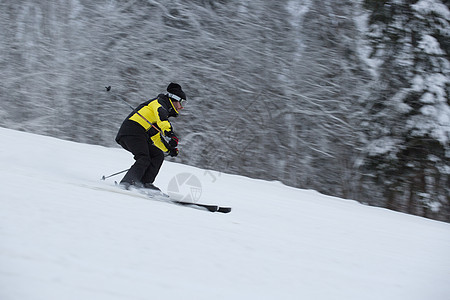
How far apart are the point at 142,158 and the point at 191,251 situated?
2.41m

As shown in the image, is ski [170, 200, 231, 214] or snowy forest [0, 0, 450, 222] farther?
snowy forest [0, 0, 450, 222]

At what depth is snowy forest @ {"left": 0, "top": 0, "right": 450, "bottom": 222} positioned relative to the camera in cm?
1270

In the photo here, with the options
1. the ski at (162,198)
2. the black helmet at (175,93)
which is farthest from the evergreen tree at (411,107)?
the ski at (162,198)

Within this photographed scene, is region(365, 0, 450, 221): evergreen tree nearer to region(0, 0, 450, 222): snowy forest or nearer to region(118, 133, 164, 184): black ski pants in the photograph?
region(0, 0, 450, 222): snowy forest

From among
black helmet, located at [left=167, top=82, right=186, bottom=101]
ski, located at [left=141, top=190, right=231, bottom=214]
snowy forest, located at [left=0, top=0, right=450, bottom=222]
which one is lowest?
snowy forest, located at [left=0, top=0, right=450, bottom=222]

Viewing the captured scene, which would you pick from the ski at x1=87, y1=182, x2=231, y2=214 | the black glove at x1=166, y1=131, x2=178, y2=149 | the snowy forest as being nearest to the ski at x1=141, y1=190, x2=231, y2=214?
the ski at x1=87, y1=182, x2=231, y2=214

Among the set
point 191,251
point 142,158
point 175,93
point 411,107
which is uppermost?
point 191,251

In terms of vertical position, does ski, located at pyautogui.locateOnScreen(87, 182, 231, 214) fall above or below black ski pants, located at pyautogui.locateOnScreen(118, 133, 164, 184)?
below

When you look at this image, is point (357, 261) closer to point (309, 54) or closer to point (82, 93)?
point (309, 54)

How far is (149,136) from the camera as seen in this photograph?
18.0 feet

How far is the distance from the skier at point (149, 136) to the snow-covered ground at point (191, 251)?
60 centimetres

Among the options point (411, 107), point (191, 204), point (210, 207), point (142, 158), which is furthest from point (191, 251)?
point (411, 107)

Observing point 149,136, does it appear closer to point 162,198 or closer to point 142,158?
point 142,158

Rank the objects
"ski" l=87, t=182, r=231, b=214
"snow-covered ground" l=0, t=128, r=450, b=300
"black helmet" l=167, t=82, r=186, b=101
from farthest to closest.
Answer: "black helmet" l=167, t=82, r=186, b=101 → "ski" l=87, t=182, r=231, b=214 → "snow-covered ground" l=0, t=128, r=450, b=300
